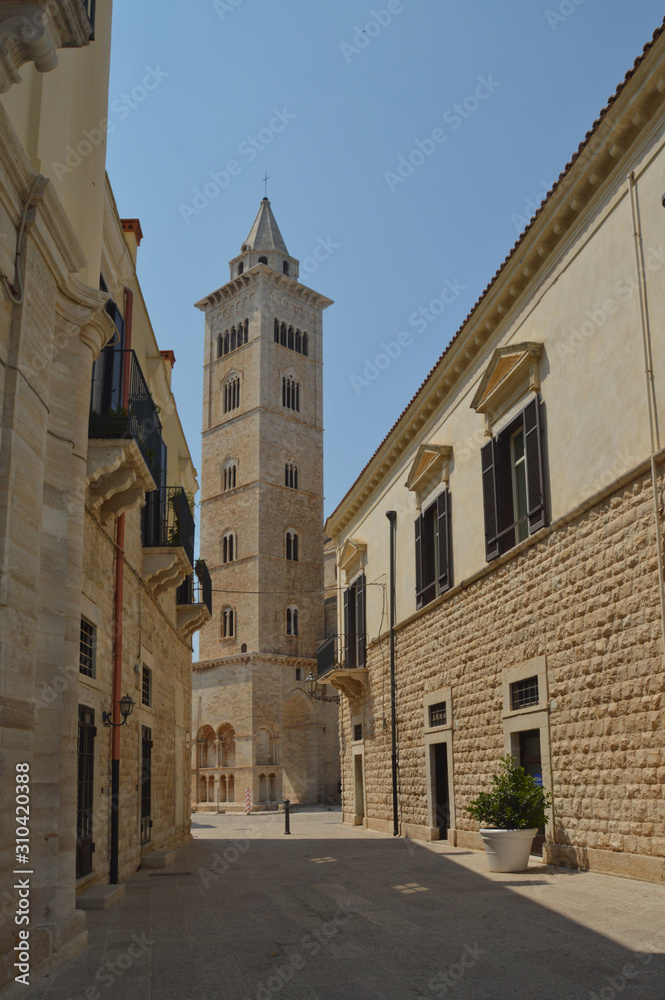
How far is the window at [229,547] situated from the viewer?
50688 millimetres

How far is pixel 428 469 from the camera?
16.5 metres

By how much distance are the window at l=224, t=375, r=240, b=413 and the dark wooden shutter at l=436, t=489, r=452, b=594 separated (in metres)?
39.0

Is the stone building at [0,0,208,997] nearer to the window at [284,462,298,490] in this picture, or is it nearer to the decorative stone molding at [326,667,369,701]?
the decorative stone molding at [326,667,369,701]

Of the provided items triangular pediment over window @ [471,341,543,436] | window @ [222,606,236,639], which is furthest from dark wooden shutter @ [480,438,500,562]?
window @ [222,606,236,639]

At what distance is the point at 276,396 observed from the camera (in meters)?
53.2

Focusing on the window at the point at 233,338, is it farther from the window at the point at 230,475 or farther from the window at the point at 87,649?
the window at the point at 87,649

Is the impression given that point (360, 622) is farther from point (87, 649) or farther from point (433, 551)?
point (87, 649)

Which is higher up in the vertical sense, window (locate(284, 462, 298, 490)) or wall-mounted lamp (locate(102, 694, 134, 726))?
window (locate(284, 462, 298, 490))

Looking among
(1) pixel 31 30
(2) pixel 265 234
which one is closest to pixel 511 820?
(1) pixel 31 30

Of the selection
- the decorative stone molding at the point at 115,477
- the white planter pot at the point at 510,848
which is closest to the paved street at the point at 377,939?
the white planter pot at the point at 510,848

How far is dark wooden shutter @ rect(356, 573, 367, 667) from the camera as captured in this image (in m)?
21.9

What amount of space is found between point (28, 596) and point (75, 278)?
286cm

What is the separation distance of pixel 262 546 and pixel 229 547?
266 cm

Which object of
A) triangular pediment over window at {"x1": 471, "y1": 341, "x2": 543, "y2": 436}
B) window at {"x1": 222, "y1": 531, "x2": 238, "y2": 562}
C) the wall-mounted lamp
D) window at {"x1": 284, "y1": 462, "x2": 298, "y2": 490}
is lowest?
the wall-mounted lamp
